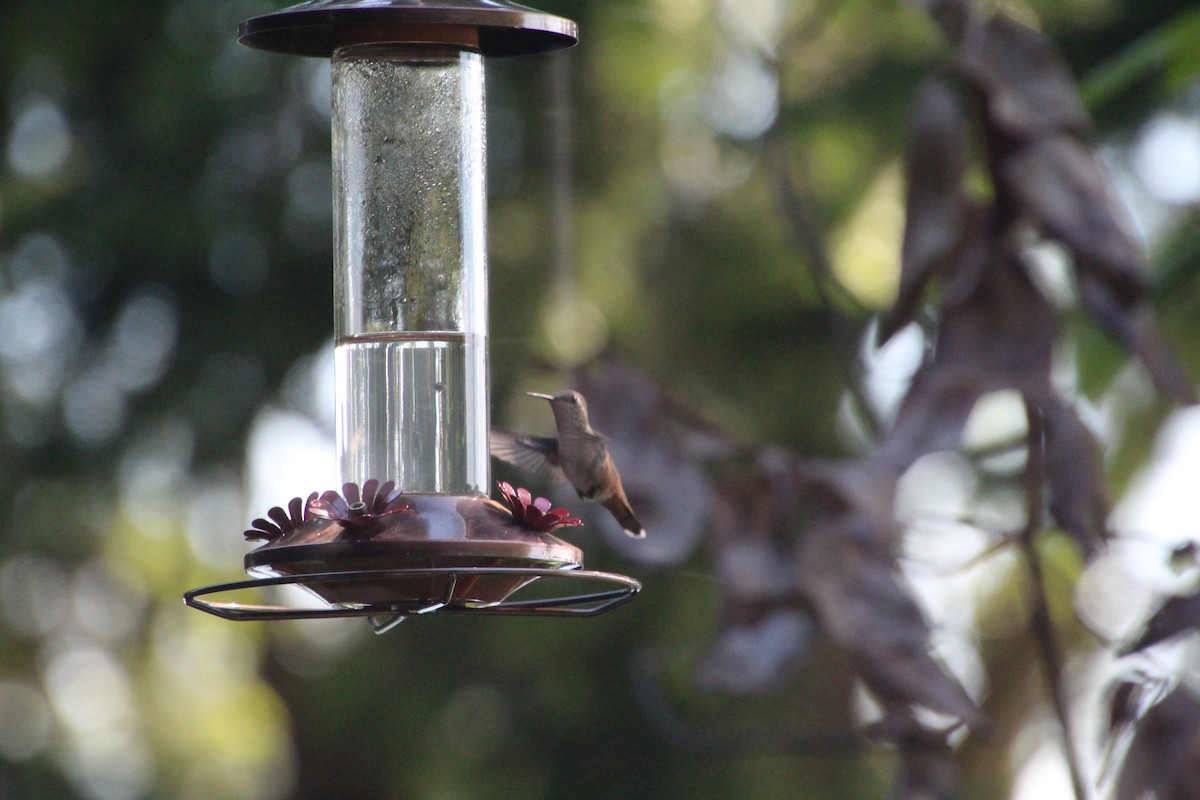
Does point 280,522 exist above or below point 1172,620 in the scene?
above

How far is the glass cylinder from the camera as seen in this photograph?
368cm

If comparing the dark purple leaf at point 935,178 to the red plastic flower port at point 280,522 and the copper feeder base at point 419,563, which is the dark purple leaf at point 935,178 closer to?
the copper feeder base at point 419,563

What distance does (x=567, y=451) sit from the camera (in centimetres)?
423

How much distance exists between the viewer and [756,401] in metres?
9.74

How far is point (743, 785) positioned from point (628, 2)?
425 centimetres

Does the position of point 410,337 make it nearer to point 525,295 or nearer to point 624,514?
point 624,514

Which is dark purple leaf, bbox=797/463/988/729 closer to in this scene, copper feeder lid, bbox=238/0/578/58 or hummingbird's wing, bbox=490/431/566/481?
hummingbird's wing, bbox=490/431/566/481

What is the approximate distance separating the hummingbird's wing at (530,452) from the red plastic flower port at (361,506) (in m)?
0.87

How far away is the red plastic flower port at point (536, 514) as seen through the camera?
335 cm

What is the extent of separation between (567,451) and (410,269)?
2.26ft

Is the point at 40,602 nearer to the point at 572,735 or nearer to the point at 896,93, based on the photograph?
the point at 572,735

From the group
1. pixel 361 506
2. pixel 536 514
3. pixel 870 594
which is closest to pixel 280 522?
pixel 361 506

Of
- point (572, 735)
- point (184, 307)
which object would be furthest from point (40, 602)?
point (572, 735)

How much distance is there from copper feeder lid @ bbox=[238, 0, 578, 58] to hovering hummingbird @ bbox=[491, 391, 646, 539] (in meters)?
0.91
